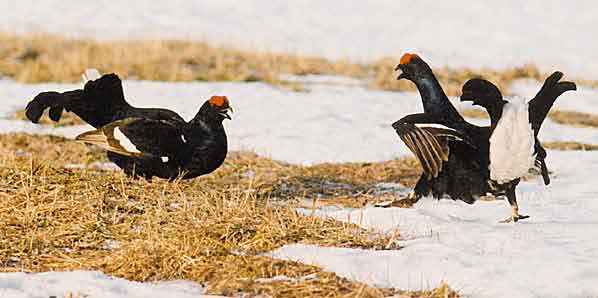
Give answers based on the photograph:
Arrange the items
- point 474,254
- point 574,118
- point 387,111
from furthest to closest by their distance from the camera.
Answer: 1. point 387,111
2. point 574,118
3. point 474,254

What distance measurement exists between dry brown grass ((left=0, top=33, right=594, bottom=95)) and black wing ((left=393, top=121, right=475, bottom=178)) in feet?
29.8

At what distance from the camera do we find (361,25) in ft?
99.6

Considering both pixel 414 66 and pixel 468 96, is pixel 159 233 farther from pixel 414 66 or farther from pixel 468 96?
pixel 414 66

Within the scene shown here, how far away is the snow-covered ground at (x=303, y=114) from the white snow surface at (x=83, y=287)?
5.03m

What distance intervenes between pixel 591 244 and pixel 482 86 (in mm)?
1100

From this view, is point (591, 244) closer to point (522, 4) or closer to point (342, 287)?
point (342, 287)

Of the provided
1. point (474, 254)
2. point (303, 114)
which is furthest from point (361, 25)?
point (474, 254)

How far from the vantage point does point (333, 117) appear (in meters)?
11.7

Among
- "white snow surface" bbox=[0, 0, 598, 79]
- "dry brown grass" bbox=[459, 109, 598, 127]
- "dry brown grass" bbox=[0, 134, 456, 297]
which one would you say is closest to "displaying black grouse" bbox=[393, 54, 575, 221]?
"dry brown grass" bbox=[0, 134, 456, 297]

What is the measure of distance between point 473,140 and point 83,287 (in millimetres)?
2565

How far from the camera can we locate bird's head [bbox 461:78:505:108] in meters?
5.06

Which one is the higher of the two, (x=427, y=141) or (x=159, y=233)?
(x=427, y=141)

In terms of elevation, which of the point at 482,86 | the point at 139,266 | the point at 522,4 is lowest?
the point at 139,266

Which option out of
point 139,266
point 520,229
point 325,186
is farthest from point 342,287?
point 325,186
